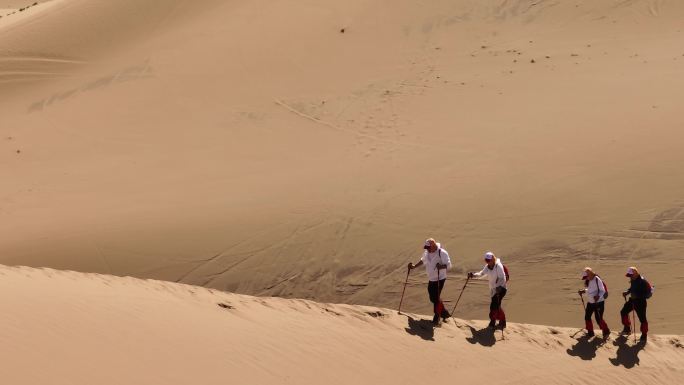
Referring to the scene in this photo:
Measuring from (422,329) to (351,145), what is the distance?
6.46 meters

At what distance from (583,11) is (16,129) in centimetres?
1338

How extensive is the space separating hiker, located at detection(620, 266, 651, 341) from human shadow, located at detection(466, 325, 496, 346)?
5.98ft

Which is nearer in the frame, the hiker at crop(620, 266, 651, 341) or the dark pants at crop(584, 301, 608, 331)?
the hiker at crop(620, 266, 651, 341)

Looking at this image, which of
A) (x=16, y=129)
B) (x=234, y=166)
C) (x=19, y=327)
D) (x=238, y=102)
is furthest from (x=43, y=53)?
(x=19, y=327)

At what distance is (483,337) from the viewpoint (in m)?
11.5

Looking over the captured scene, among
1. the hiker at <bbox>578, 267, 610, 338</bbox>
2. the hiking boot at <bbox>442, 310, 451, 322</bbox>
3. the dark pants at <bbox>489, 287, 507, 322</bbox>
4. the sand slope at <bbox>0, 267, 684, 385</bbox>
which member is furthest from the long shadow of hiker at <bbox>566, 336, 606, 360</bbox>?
the hiking boot at <bbox>442, 310, 451, 322</bbox>

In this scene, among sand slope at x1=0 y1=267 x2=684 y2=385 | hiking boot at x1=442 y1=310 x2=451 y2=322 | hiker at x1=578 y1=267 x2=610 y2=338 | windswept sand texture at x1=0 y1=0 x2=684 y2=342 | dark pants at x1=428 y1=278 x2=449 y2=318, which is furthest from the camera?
windswept sand texture at x1=0 y1=0 x2=684 y2=342

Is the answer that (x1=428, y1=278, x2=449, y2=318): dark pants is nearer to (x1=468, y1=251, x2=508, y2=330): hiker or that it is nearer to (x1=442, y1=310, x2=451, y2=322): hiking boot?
(x1=442, y1=310, x2=451, y2=322): hiking boot

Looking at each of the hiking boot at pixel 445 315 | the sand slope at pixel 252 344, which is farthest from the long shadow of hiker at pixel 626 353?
the hiking boot at pixel 445 315

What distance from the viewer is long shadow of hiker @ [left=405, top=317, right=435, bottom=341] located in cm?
1120

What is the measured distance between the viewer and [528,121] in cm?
1759

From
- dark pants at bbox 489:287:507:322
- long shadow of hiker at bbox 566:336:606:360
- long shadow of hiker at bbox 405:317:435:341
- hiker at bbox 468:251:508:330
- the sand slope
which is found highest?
hiker at bbox 468:251:508:330

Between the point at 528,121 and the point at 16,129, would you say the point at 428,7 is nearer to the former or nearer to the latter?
the point at 528,121

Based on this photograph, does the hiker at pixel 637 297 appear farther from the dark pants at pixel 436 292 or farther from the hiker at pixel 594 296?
the dark pants at pixel 436 292
